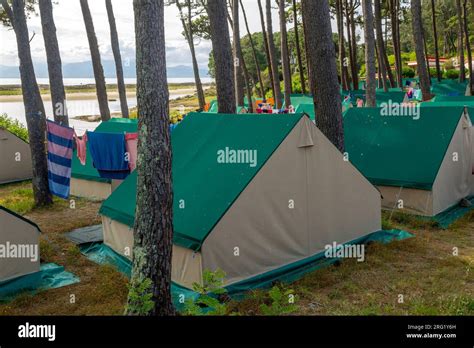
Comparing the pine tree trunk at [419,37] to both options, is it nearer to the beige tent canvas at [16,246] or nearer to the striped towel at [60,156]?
the striped towel at [60,156]

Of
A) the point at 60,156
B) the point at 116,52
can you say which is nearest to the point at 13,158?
the point at 116,52

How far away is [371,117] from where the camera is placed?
32.9ft

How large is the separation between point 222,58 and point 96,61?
335 inches

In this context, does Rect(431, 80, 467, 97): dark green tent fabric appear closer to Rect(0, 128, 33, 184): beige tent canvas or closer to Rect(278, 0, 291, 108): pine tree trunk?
Rect(278, 0, 291, 108): pine tree trunk

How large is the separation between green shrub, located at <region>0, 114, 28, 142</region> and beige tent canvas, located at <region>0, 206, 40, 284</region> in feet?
42.7

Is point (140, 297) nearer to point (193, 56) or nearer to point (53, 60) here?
point (53, 60)

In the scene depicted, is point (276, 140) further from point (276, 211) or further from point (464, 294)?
point (464, 294)

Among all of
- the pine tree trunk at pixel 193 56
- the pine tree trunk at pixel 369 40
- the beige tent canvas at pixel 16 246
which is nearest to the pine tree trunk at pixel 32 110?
the beige tent canvas at pixel 16 246

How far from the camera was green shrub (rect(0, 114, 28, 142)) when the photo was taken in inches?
709

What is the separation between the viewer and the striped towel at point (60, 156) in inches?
350

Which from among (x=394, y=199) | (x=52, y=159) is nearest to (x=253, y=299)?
(x=394, y=199)

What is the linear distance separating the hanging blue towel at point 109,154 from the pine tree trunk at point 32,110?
1.14 metres

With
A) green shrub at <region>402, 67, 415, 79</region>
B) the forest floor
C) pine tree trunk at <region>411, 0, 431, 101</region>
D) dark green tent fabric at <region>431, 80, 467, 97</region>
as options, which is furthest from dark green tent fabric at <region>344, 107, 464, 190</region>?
green shrub at <region>402, 67, 415, 79</region>

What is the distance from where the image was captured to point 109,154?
1016 centimetres
